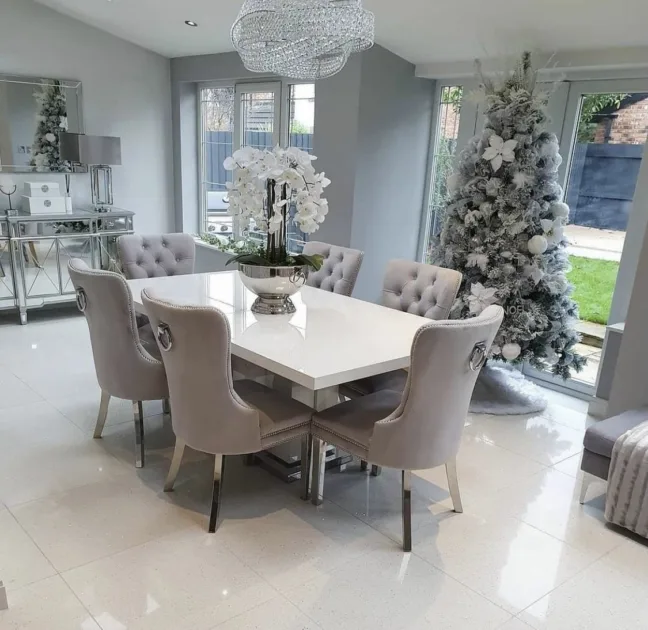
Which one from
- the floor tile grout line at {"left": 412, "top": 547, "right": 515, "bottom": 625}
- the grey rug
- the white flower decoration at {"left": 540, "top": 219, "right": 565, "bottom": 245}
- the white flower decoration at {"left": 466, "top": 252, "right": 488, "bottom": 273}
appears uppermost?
the white flower decoration at {"left": 540, "top": 219, "right": 565, "bottom": 245}

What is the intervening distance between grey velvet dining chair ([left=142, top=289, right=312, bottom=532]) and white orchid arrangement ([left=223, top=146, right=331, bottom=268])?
0.68 metres

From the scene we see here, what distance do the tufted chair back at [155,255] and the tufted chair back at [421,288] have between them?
1.49m

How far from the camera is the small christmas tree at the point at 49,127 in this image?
5.49 meters

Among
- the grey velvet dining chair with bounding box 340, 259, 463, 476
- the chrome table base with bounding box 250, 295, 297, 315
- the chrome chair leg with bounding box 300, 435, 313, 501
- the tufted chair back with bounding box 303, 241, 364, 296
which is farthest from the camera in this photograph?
the tufted chair back with bounding box 303, 241, 364, 296

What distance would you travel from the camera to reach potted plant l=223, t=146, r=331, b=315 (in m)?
2.88

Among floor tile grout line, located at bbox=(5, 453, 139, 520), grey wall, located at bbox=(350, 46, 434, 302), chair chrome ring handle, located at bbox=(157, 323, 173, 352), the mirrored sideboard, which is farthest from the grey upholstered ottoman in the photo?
the mirrored sideboard

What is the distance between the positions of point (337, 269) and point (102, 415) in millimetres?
1590

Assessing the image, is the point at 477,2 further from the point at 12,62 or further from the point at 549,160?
the point at 12,62

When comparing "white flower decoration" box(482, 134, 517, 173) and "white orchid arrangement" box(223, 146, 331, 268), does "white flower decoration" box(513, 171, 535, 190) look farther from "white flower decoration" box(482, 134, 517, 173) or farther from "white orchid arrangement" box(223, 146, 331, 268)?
"white orchid arrangement" box(223, 146, 331, 268)

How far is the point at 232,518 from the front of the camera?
267 cm

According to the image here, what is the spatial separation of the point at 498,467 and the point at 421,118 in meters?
2.86

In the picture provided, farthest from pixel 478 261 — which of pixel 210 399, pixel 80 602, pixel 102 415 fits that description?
pixel 80 602

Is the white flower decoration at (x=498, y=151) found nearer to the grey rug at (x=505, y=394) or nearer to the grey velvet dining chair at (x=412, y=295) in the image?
the grey velvet dining chair at (x=412, y=295)

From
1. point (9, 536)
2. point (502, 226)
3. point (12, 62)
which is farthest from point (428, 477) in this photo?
point (12, 62)
